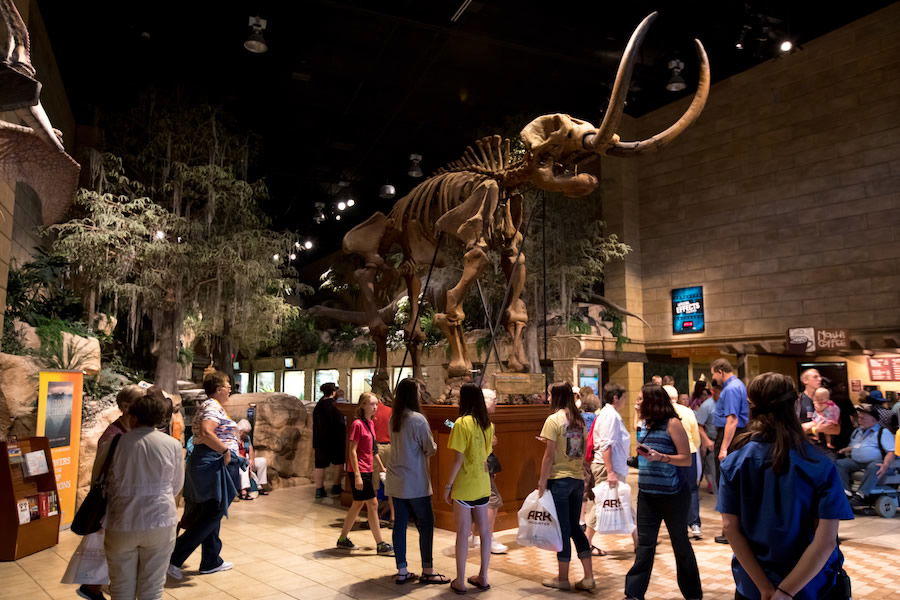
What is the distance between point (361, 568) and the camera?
469 cm

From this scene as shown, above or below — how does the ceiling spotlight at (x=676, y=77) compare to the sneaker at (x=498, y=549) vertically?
above

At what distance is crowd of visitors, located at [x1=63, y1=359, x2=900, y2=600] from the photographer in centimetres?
200

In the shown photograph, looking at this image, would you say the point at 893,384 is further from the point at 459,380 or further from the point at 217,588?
the point at 217,588

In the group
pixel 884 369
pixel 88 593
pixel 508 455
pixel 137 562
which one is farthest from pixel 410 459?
pixel 884 369

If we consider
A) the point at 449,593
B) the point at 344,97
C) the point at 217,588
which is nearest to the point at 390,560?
the point at 449,593

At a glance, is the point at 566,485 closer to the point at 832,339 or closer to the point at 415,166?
the point at 832,339

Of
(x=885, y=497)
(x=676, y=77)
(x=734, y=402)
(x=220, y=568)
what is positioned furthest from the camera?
(x=676, y=77)

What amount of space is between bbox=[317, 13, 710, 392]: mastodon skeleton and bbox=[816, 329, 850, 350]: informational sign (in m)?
6.53

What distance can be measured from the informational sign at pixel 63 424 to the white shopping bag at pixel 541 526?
13.6ft

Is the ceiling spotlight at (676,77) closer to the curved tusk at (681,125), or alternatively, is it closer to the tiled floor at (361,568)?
the curved tusk at (681,125)

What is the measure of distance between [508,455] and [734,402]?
1.99 meters

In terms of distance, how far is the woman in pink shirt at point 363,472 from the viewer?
200 inches

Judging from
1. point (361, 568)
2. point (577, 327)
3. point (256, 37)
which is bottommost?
point (361, 568)

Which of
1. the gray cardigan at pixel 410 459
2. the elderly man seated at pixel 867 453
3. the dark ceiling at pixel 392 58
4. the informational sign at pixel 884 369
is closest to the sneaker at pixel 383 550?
the gray cardigan at pixel 410 459
